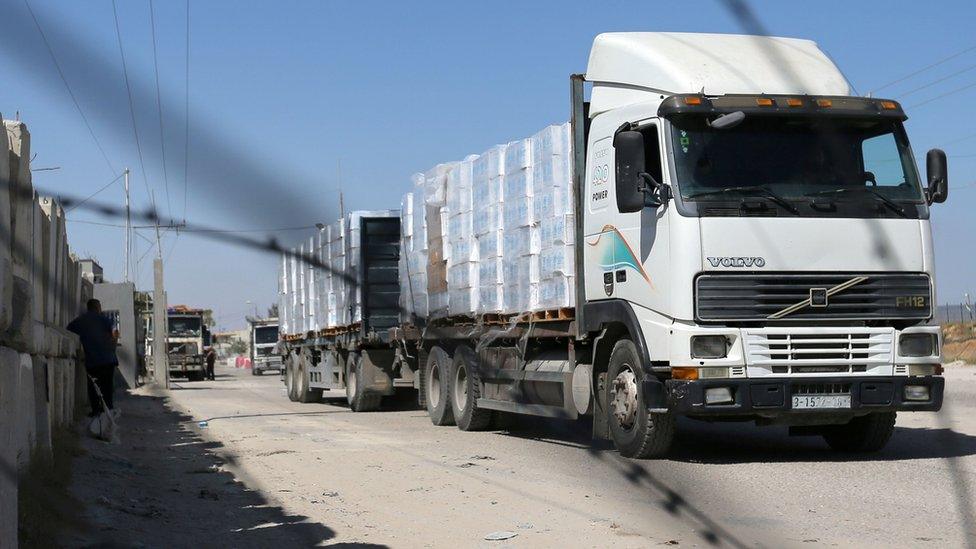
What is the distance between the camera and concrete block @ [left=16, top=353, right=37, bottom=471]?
6647 mm

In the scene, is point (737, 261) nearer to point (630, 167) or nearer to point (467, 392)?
point (630, 167)

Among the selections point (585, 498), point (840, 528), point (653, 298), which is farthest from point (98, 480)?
point (840, 528)

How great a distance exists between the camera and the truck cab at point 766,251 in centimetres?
1032

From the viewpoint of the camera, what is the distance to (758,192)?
10414 mm

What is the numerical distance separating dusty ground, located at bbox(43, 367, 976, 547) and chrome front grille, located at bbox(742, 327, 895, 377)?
83 centimetres

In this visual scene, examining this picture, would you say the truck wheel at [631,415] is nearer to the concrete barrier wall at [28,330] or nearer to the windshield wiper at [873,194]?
the windshield wiper at [873,194]

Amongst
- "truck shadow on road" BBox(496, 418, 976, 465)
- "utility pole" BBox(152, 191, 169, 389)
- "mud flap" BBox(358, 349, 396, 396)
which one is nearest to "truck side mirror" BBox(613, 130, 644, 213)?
"truck shadow on road" BBox(496, 418, 976, 465)

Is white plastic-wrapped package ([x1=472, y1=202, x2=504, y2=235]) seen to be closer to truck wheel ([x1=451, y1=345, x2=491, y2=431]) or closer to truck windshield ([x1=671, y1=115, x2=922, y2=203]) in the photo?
truck wheel ([x1=451, y1=345, x2=491, y2=431])

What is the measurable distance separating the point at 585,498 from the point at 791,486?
162cm

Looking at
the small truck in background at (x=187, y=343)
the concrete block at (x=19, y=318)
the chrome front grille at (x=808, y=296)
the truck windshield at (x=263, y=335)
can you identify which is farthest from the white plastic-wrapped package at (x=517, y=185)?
the truck windshield at (x=263, y=335)

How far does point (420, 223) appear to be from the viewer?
17.0m

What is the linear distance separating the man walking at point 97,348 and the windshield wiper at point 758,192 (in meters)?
8.39

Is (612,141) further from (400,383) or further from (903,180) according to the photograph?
(400,383)

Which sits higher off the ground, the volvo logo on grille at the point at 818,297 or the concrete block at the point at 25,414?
the volvo logo on grille at the point at 818,297
